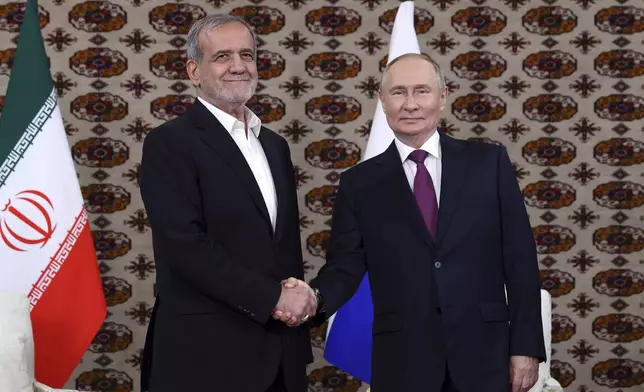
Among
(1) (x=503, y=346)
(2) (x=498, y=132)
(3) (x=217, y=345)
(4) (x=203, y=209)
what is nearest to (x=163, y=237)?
(4) (x=203, y=209)

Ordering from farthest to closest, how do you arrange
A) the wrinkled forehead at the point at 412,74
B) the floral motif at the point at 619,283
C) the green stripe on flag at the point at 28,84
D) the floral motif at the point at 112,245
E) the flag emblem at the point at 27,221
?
the floral motif at the point at 619,283, the floral motif at the point at 112,245, the green stripe on flag at the point at 28,84, the flag emblem at the point at 27,221, the wrinkled forehead at the point at 412,74

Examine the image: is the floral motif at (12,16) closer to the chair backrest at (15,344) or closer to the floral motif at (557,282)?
the chair backrest at (15,344)

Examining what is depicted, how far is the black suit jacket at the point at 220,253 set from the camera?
7.31ft

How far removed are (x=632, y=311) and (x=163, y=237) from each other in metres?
3.04

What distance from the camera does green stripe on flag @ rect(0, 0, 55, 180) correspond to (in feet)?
11.8

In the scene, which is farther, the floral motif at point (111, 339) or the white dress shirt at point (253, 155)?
the floral motif at point (111, 339)

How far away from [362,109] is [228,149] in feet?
7.12

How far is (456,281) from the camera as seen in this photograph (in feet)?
7.22

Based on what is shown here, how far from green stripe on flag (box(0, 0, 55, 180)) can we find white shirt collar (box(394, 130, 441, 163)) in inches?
73.2

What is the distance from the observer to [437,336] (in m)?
2.20

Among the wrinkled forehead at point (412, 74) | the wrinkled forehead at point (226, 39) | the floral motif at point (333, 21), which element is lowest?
the wrinkled forehead at point (412, 74)

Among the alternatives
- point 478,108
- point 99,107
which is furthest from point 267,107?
point 478,108

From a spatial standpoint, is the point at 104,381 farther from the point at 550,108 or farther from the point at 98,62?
the point at 550,108

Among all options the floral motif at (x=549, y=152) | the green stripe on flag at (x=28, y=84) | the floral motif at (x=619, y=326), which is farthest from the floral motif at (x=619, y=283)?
the green stripe on flag at (x=28, y=84)
